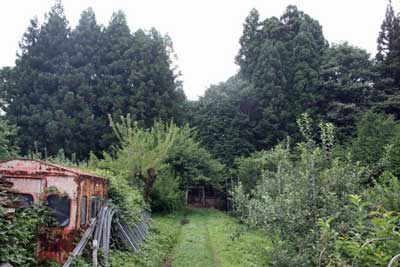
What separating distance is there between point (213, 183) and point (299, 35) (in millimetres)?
16691

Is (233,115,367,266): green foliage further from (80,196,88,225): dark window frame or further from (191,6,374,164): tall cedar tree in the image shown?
(191,6,374,164): tall cedar tree

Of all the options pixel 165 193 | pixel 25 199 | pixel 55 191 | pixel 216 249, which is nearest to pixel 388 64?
pixel 165 193

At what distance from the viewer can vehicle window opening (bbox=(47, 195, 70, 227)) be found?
7.24 metres

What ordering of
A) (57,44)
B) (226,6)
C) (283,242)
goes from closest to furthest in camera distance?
(226,6) < (283,242) < (57,44)

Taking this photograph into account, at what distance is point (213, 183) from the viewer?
24.7 metres

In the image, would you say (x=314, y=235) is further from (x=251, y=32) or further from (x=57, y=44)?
(x=251, y=32)

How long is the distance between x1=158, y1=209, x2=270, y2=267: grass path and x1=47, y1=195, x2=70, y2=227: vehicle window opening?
3.30 m

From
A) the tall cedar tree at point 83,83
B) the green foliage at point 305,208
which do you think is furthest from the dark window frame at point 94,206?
the tall cedar tree at point 83,83

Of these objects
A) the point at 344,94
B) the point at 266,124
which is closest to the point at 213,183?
the point at 266,124

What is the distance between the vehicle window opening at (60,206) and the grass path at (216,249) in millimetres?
3304

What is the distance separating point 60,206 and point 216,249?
6306 millimetres

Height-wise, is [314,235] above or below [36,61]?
below

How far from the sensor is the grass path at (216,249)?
1013cm

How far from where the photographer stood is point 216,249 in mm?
12141
